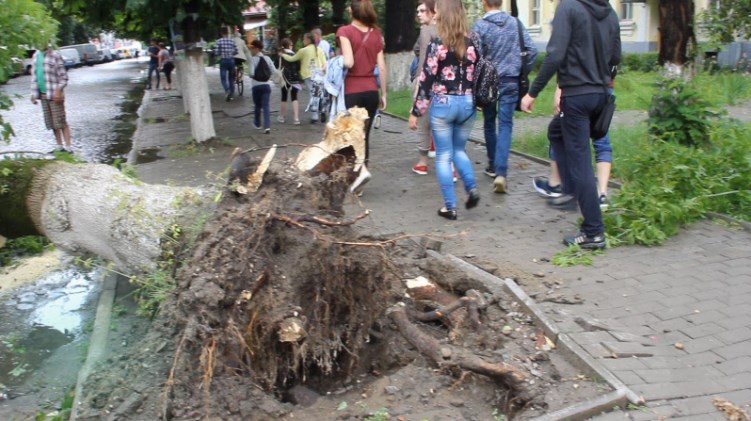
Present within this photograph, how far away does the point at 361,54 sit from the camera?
7043 mm

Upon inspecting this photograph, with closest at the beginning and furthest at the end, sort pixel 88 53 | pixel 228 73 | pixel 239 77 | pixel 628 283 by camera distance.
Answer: pixel 628 283 < pixel 228 73 < pixel 239 77 < pixel 88 53

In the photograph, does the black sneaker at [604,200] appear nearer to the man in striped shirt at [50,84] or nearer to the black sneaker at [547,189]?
the black sneaker at [547,189]

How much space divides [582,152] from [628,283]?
1.10 meters

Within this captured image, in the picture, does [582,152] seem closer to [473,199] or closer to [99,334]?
[473,199]

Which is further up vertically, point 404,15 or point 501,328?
point 404,15

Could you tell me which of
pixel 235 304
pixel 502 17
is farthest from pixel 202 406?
pixel 502 17

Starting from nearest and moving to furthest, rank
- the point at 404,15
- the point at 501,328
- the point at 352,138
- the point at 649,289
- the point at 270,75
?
the point at 501,328
the point at 649,289
the point at 352,138
the point at 270,75
the point at 404,15

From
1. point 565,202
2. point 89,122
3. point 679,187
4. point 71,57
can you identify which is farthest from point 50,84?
point 71,57

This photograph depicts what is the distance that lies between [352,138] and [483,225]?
1.80 m

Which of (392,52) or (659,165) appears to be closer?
(659,165)

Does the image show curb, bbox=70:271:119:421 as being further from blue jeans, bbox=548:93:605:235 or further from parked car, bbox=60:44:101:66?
parked car, bbox=60:44:101:66

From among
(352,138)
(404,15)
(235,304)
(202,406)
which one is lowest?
(202,406)

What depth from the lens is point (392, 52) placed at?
1688cm

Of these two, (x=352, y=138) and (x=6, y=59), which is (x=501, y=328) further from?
(x=6, y=59)
